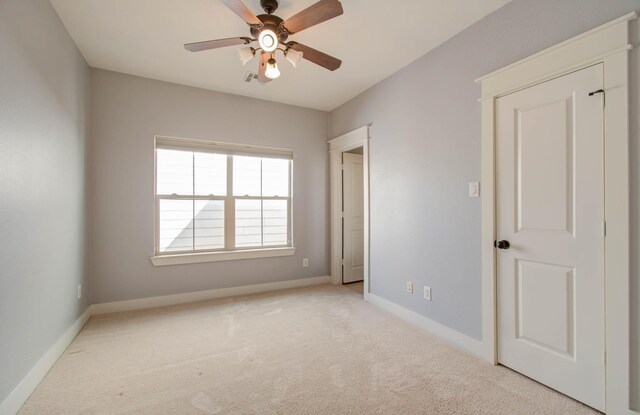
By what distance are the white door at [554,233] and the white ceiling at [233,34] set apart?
0.91 meters

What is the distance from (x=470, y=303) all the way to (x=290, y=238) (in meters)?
2.60

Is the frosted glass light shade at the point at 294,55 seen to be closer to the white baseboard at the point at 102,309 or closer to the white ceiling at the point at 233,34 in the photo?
the white ceiling at the point at 233,34

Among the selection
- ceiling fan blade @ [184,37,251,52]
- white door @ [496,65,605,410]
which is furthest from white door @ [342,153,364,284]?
ceiling fan blade @ [184,37,251,52]

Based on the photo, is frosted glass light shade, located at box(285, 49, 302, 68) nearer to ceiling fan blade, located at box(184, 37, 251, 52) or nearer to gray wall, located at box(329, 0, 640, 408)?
ceiling fan blade, located at box(184, 37, 251, 52)

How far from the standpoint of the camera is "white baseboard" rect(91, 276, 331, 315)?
3.21 meters

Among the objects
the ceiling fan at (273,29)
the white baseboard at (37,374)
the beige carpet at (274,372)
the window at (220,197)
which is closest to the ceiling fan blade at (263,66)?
the ceiling fan at (273,29)

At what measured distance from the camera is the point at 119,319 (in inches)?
119

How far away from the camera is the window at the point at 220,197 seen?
355 centimetres

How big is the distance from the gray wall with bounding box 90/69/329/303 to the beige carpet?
53 cm

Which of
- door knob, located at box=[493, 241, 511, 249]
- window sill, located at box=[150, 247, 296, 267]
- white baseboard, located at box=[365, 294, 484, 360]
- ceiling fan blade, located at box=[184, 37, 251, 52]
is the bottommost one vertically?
white baseboard, located at box=[365, 294, 484, 360]

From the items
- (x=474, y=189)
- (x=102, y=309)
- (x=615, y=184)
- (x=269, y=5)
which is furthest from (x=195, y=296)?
(x=615, y=184)

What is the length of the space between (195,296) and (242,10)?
321 cm

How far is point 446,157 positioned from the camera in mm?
2602

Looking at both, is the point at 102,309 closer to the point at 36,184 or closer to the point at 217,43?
the point at 36,184
